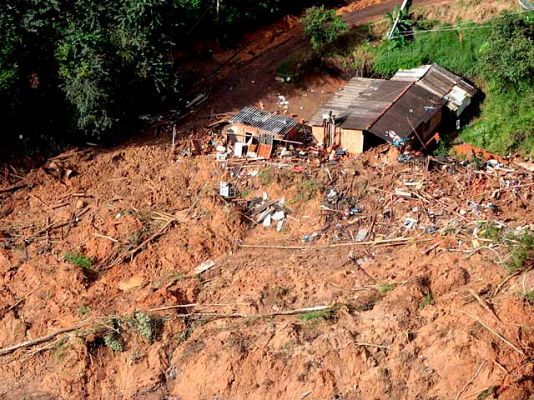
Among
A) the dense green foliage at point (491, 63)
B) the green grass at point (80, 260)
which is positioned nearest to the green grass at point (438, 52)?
the dense green foliage at point (491, 63)

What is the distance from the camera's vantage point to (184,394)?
76.8ft

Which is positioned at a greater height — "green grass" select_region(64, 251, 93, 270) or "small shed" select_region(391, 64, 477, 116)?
"small shed" select_region(391, 64, 477, 116)

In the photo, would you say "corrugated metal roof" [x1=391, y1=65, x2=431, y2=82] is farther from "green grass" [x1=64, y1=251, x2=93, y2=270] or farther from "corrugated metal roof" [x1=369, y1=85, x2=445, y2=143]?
"green grass" [x1=64, y1=251, x2=93, y2=270]

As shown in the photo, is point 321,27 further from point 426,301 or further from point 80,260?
point 426,301

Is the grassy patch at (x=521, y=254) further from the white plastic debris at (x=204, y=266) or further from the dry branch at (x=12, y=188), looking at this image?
the dry branch at (x=12, y=188)

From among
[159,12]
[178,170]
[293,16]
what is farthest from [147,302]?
[293,16]

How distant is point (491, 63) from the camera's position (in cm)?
3081

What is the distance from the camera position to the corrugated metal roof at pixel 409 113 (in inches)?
1160

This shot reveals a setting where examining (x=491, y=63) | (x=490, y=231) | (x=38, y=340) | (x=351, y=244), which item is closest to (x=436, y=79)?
(x=491, y=63)

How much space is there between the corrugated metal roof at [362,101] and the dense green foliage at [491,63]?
1658 mm

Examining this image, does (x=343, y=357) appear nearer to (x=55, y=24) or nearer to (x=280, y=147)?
(x=280, y=147)

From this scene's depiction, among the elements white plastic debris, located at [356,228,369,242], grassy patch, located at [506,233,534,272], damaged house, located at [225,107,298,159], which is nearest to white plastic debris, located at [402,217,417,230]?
white plastic debris, located at [356,228,369,242]

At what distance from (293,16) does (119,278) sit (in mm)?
14732

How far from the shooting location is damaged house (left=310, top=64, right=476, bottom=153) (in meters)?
29.6
